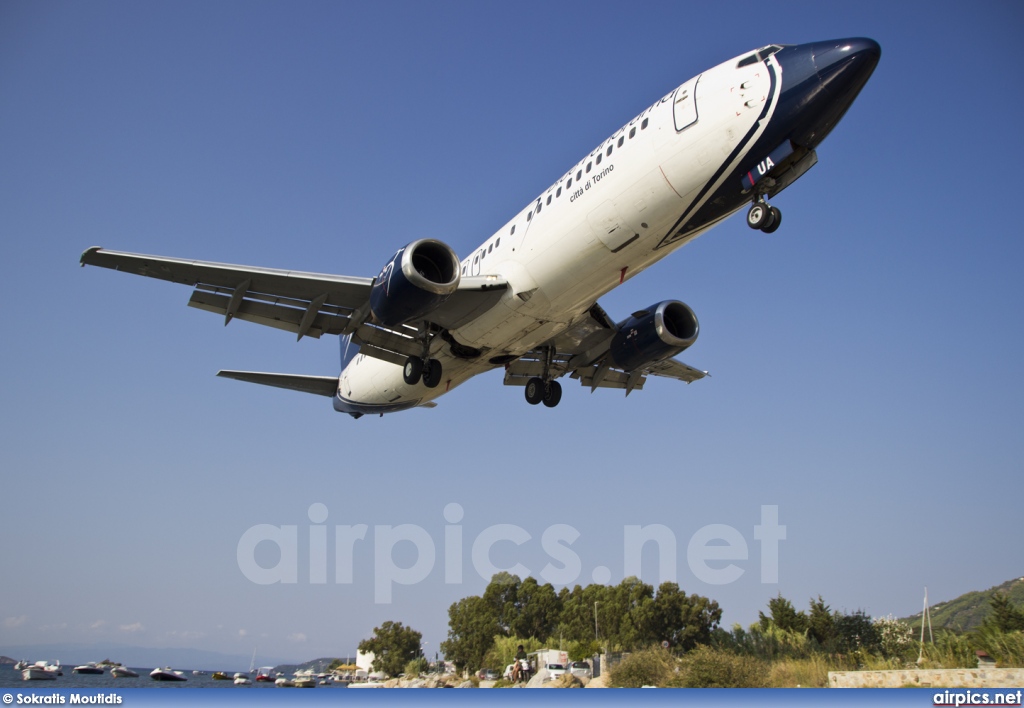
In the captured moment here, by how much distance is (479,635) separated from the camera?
2229 inches

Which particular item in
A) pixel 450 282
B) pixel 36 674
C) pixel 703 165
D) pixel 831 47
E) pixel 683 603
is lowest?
pixel 36 674

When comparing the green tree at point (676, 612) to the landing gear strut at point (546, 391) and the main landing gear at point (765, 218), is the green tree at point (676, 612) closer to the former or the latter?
the landing gear strut at point (546, 391)

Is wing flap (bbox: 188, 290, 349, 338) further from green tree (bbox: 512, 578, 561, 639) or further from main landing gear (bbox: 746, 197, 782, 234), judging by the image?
green tree (bbox: 512, 578, 561, 639)

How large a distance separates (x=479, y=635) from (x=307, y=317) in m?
44.6

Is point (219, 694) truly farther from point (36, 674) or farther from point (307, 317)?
point (36, 674)

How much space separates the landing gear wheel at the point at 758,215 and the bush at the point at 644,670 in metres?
15.7

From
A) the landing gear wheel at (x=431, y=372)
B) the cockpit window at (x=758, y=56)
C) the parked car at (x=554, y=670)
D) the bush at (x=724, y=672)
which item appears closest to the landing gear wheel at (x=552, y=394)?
the landing gear wheel at (x=431, y=372)

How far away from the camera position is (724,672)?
853 inches

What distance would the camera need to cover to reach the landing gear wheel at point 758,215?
13.6 m

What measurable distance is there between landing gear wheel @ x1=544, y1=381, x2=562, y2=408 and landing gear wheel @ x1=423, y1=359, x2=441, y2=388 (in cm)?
393

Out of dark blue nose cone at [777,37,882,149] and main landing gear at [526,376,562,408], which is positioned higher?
dark blue nose cone at [777,37,882,149]

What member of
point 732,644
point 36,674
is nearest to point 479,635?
point 36,674

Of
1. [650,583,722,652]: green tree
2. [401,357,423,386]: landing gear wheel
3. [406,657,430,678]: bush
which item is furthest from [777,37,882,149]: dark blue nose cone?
[406,657,430,678]: bush

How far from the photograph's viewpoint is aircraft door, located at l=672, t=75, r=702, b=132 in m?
13.8
